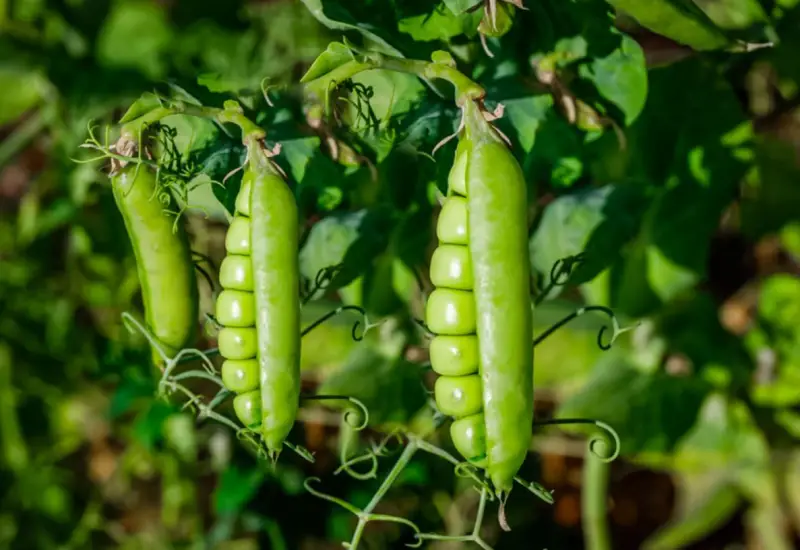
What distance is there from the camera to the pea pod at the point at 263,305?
71cm

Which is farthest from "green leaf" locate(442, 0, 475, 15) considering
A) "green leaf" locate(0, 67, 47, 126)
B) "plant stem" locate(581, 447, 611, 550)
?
"green leaf" locate(0, 67, 47, 126)

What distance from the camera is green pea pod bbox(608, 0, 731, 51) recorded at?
833 mm

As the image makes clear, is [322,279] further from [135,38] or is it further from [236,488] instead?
[135,38]

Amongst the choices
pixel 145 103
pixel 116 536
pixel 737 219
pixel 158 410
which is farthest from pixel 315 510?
pixel 145 103

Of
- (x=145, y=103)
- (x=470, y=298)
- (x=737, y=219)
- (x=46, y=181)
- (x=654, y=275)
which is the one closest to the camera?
(x=470, y=298)

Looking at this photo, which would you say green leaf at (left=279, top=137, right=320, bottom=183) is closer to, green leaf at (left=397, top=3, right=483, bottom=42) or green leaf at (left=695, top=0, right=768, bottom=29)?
green leaf at (left=397, top=3, right=483, bottom=42)

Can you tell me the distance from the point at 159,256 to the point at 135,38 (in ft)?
3.32

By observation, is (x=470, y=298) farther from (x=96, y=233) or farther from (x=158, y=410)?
(x=96, y=233)

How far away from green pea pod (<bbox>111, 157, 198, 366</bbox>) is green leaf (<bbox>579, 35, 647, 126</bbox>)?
451 millimetres

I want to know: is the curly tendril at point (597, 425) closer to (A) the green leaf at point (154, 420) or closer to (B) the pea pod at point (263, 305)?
(B) the pea pod at point (263, 305)

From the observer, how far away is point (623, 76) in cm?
96

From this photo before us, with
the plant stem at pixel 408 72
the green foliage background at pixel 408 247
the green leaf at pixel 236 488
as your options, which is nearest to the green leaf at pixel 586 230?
the green foliage background at pixel 408 247

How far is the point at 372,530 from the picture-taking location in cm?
168

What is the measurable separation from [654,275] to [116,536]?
1.17 m
